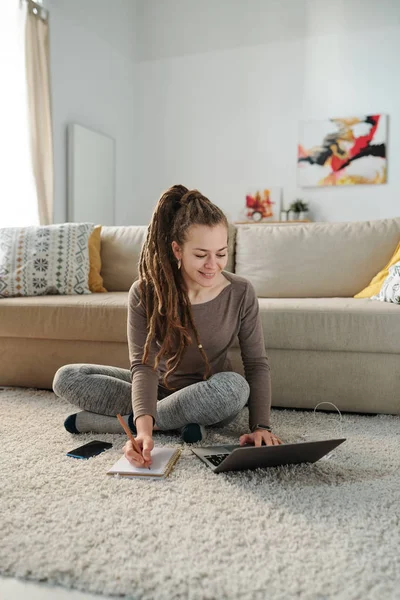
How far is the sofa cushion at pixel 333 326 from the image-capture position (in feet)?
6.62

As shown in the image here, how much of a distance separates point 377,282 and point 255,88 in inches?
139

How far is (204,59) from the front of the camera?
5609mm

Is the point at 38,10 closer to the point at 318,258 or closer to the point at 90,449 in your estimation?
the point at 318,258

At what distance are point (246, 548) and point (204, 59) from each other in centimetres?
539

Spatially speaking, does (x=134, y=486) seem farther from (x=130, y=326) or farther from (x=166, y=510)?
(x=130, y=326)

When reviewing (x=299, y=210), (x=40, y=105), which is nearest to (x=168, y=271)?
(x=40, y=105)

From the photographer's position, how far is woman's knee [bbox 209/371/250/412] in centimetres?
159

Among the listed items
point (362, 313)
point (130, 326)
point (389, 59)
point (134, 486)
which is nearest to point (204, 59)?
point (389, 59)

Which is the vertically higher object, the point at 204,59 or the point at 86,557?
the point at 204,59

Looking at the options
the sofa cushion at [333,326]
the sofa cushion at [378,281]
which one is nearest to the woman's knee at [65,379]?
the sofa cushion at [333,326]

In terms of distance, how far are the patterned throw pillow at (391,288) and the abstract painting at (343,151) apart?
3033mm

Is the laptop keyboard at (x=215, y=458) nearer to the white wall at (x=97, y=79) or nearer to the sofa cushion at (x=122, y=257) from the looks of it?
the sofa cushion at (x=122, y=257)

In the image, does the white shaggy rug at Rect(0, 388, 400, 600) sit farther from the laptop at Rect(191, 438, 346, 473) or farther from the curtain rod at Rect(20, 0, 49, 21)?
the curtain rod at Rect(20, 0, 49, 21)

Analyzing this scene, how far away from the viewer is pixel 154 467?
138 cm
